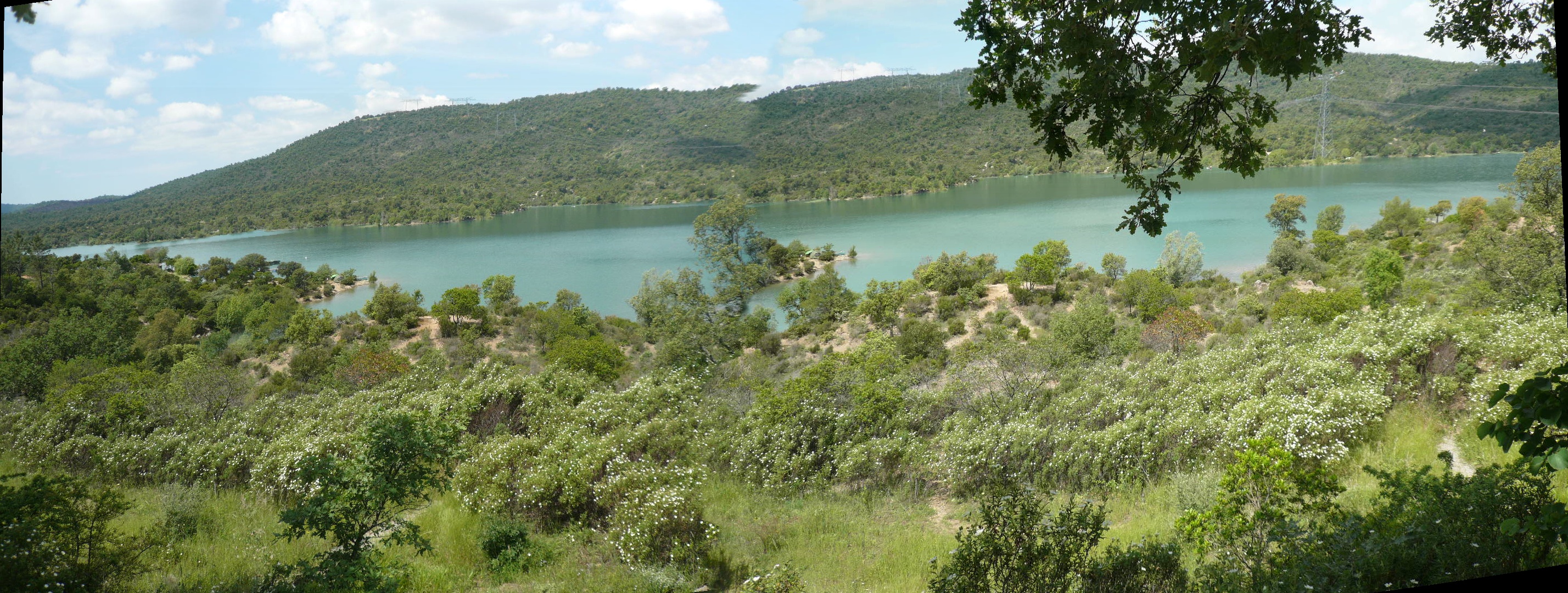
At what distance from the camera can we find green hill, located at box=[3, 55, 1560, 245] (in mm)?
45969

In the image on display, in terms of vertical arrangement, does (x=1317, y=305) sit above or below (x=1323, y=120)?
below

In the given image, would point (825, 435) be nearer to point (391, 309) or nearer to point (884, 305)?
point (884, 305)

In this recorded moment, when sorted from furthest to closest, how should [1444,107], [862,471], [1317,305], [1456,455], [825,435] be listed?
[1444,107], [1317,305], [825,435], [862,471], [1456,455]

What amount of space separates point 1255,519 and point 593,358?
44.3ft

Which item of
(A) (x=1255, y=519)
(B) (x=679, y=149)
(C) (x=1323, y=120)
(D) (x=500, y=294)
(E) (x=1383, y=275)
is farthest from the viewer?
(B) (x=679, y=149)

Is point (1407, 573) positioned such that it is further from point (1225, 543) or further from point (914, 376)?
point (914, 376)

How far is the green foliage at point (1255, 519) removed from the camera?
3041 millimetres

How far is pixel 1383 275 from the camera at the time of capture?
16.7 metres

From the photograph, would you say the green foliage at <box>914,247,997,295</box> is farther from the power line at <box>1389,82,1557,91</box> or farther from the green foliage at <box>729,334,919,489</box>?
the power line at <box>1389,82,1557,91</box>

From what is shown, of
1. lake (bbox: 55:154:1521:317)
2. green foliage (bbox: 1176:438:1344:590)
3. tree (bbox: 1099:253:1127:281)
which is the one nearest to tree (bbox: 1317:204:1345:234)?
lake (bbox: 55:154:1521:317)

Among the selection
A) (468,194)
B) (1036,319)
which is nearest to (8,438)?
(1036,319)

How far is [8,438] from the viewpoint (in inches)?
277

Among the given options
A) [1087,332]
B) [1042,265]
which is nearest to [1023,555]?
[1087,332]

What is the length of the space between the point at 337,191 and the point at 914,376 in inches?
3302
